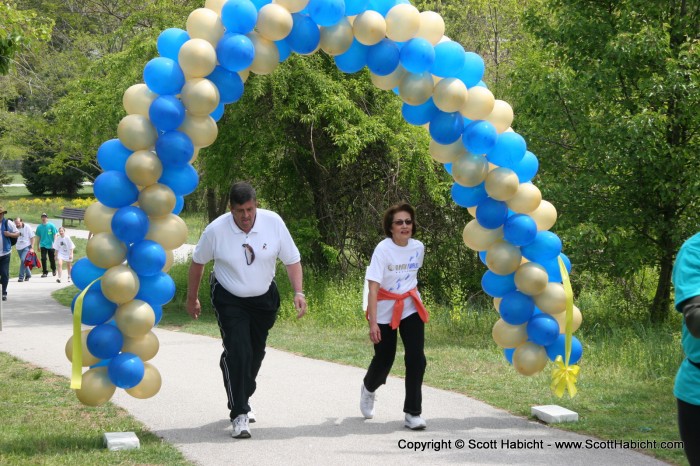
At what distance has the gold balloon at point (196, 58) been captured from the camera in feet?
21.6

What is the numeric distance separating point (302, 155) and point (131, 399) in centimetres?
903

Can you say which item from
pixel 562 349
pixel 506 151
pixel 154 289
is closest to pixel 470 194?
pixel 506 151

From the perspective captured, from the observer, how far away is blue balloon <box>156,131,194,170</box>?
21.5 ft

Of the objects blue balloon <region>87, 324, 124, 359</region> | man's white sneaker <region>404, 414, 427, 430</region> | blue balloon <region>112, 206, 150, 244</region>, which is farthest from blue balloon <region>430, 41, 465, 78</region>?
blue balloon <region>87, 324, 124, 359</region>

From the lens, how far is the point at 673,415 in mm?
7508

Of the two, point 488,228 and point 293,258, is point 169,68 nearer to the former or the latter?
point 293,258

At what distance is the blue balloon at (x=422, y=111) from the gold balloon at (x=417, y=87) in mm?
99

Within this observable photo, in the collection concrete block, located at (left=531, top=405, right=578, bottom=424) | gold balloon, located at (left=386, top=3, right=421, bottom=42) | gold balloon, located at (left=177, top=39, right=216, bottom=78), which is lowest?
concrete block, located at (left=531, top=405, right=578, bottom=424)

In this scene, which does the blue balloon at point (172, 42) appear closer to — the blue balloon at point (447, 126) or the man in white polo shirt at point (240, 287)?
the man in white polo shirt at point (240, 287)

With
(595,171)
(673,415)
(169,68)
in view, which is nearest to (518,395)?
(673,415)

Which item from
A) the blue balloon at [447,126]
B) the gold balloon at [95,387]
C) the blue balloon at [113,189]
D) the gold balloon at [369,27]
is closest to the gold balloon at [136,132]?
the blue balloon at [113,189]

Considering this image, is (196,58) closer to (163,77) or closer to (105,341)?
(163,77)

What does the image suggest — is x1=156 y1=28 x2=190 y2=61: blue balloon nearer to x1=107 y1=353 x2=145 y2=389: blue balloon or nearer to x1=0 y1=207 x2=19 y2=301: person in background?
x1=107 y1=353 x2=145 y2=389: blue balloon

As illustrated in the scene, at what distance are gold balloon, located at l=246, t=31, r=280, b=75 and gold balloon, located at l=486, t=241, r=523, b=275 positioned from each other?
2.45 metres
